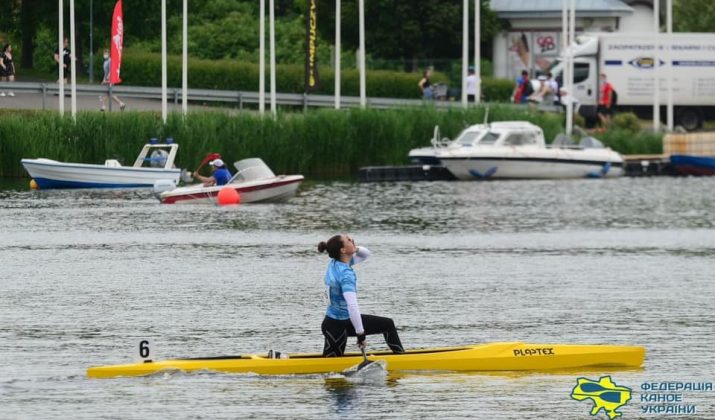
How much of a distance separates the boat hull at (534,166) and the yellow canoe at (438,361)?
40454 millimetres

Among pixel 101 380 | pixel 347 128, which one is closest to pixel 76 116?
pixel 347 128

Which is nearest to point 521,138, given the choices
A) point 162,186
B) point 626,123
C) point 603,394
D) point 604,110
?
point 626,123

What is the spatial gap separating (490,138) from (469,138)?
75cm

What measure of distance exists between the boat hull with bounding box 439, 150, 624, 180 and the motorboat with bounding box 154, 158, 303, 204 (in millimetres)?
12158

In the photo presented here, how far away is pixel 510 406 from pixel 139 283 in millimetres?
14281

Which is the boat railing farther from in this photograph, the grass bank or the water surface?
the water surface

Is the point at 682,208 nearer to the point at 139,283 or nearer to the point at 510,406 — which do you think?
the point at 139,283

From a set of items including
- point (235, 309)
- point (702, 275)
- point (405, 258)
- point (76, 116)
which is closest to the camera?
point (235, 309)

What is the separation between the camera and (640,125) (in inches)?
3027

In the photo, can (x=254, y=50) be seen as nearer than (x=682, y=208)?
No

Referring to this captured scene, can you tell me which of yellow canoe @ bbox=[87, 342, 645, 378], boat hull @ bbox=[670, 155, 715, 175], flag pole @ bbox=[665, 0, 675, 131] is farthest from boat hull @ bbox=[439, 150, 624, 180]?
yellow canoe @ bbox=[87, 342, 645, 378]

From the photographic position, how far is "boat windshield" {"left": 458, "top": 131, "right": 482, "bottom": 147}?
215ft

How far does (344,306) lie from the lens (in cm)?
2314

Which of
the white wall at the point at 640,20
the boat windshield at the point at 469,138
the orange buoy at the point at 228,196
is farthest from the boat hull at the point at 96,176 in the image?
the white wall at the point at 640,20
